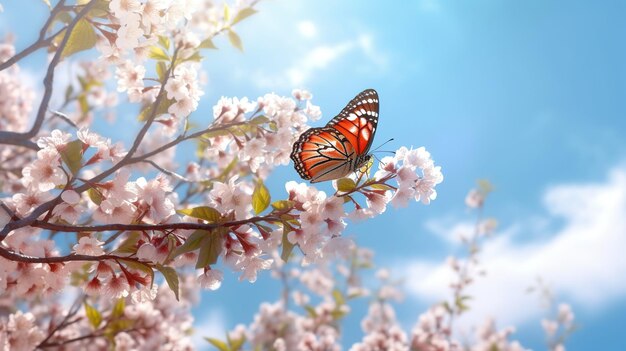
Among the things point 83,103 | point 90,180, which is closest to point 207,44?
point 90,180

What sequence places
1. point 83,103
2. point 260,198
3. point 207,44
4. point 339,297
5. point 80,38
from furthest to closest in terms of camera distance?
point 339,297 → point 83,103 → point 207,44 → point 80,38 → point 260,198

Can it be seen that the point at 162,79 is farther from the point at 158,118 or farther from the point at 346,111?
the point at 346,111

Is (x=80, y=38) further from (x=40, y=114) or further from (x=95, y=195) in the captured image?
(x=95, y=195)

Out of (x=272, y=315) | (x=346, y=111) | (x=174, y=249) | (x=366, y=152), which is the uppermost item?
(x=272, y=315)

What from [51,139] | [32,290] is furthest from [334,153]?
[32,290]

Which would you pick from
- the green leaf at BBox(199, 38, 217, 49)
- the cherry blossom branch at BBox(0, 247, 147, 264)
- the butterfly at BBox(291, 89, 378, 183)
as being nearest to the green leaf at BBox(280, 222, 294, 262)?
the butterfly at BBox(291, 89, 378, 183)

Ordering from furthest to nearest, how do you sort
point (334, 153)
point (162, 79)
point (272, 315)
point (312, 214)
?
point (272, 315) → point (162, 79) → point (334, 153) → point (312, 214)
